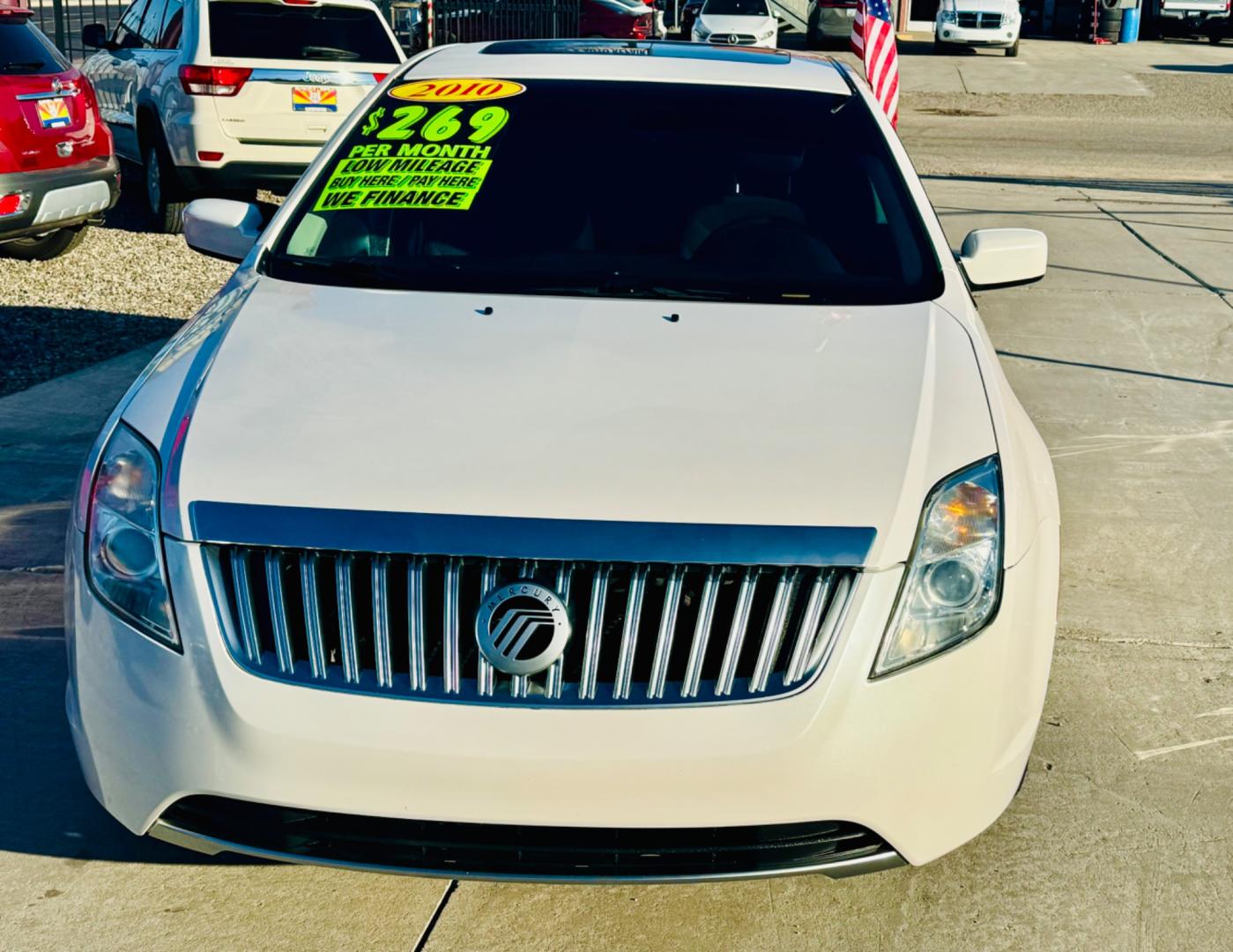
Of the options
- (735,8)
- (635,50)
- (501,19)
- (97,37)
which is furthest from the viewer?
(735,8)

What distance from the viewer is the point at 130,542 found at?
278 centimetres

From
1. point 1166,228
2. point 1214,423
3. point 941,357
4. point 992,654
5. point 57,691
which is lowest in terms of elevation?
point 1166,228

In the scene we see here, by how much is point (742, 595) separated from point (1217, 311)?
7557mm

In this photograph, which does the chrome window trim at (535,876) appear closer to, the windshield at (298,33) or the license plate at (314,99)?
the license plate at (314,99)

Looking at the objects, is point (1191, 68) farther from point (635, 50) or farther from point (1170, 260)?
point (635, 50)

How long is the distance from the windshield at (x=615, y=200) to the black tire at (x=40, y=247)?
260 inches

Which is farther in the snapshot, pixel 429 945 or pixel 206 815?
pixel 429 945

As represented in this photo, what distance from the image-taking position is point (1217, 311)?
9.24 meters

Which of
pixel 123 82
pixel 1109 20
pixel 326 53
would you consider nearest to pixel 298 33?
pixel 326 53

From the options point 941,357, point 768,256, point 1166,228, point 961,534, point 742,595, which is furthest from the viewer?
point 1166,228

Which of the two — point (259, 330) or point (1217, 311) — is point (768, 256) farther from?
point (1217, 311)

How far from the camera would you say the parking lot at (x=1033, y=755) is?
3.04 meters

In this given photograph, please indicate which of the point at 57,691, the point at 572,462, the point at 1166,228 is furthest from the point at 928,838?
the point at 1166,228

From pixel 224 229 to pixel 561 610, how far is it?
2.29 meters
